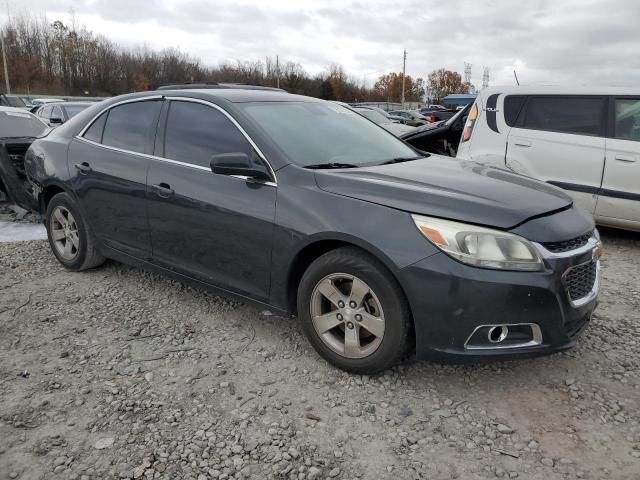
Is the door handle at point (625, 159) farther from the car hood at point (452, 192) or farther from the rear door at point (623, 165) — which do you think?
the car hood at point (452, 192)

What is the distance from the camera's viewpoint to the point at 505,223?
258cm

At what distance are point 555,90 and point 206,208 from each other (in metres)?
4.66

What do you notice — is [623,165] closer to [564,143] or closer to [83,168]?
[564,143]

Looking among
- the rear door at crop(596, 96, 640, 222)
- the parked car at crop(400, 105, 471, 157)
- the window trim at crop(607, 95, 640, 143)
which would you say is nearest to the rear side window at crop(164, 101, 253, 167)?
the rear door at crop(596, 96, 640, 222)

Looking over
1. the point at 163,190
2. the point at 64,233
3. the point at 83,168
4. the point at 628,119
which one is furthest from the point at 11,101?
the point at 628,119

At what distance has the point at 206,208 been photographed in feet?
11.1

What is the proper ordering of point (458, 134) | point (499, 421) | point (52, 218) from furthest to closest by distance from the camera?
point (458, 134), point (52, 218), point (499, 421)

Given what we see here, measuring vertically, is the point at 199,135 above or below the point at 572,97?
below

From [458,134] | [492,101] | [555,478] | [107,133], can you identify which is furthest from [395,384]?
[458,134]

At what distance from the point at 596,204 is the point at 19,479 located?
18.8ft

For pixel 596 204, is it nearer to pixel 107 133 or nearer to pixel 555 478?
pixel 555 478

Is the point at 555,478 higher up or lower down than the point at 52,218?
lower down

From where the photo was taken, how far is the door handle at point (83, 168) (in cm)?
421

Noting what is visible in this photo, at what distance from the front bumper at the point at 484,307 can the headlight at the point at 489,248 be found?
0.04 meters
